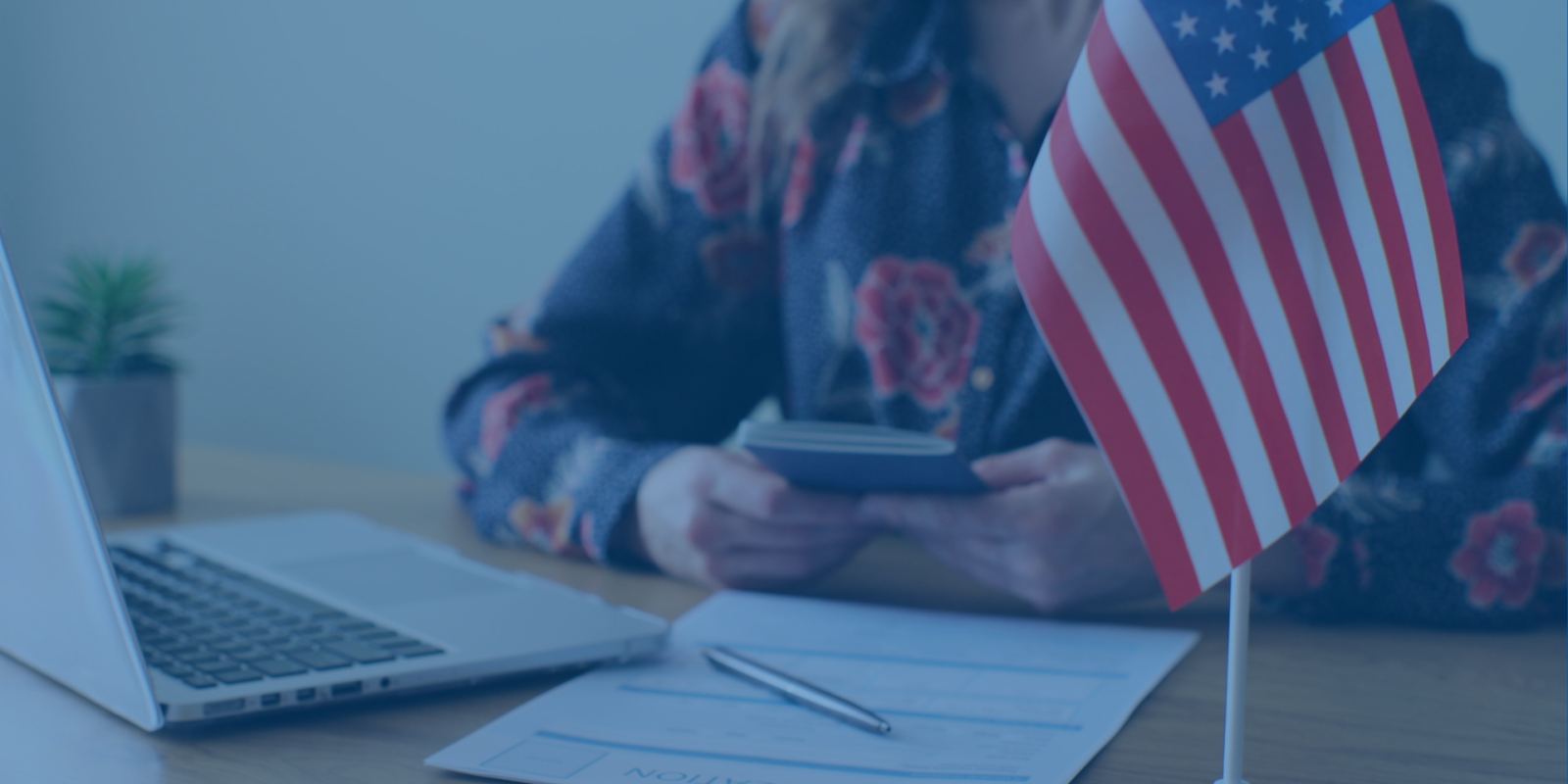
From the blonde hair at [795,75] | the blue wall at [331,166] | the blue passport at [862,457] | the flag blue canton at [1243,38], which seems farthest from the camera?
the blue wall at [331,166]

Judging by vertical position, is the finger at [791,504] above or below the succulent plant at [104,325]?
below

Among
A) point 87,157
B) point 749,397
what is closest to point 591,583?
point 749,397

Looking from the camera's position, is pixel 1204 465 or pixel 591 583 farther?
pixel 591 583

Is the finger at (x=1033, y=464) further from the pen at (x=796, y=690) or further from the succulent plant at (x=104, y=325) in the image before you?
the succulent plant at (x=104, y=325)

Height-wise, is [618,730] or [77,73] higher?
[77,73]

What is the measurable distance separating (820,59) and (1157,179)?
73 centimetres

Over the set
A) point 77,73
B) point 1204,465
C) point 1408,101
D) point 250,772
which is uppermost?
point 77,73

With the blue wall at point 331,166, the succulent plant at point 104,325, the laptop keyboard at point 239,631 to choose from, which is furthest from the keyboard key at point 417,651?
the blue wall at point 331,166

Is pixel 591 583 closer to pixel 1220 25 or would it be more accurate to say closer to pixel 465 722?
pixel 465 722

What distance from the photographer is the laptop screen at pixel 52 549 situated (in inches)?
17.5

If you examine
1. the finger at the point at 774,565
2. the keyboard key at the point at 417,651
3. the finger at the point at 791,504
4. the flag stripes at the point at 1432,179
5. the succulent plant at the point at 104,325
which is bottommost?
the keyboard key at the point at 417,651

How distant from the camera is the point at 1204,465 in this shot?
0.42 m

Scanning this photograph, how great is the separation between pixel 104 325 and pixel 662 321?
46cm

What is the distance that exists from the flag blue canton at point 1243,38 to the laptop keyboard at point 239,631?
0.41 m
